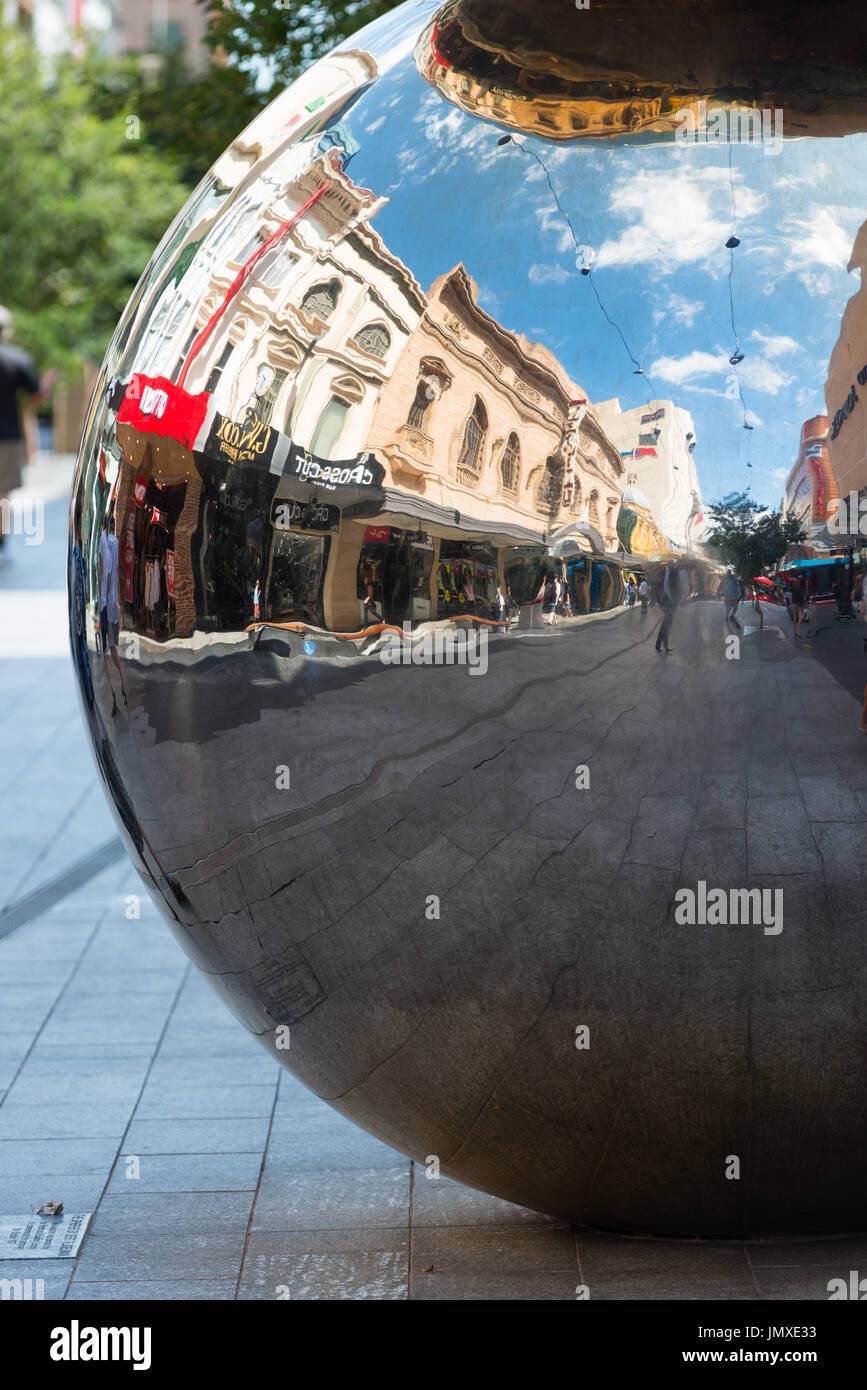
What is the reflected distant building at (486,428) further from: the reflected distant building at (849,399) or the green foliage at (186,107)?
the green foliage at (186,107)

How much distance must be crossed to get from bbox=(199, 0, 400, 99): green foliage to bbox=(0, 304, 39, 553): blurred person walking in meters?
11.4

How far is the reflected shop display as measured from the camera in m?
2.74

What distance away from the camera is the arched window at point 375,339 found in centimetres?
284

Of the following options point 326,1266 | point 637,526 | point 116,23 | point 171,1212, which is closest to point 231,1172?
point 171,1212

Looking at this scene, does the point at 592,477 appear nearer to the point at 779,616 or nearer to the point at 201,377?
the point at 779,616

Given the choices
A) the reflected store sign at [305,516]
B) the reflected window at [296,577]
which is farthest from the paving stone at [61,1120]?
the reflected store sign at [305,516]

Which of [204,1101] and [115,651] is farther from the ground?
[115,651]

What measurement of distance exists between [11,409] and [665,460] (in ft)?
52.6

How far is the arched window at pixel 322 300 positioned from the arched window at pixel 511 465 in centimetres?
47

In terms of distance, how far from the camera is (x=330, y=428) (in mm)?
2861

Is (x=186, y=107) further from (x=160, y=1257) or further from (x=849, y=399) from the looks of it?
(x=160, y=1257)

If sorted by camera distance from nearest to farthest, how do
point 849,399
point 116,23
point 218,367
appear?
point 849,399
point 218,367
point 116,23

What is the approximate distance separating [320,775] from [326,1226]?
54.8 inches
